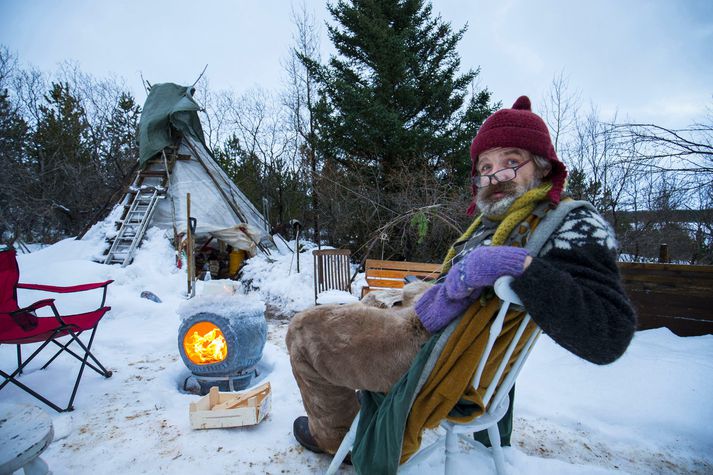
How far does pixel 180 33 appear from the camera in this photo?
18125 mm

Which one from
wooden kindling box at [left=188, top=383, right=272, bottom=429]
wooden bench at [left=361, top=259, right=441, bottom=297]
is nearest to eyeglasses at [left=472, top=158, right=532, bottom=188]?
wooden kindling box at [left=188, top=383, right=272, bottom=429]

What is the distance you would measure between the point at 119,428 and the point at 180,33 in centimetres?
2201

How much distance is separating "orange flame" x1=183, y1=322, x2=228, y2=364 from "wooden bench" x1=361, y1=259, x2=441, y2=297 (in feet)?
8.88

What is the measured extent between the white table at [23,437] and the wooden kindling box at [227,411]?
739 mm

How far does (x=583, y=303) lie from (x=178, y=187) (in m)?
8.85

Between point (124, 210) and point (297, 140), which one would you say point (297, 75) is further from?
point (124, 210)

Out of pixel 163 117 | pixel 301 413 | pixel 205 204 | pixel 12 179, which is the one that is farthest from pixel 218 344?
pixel 12 179

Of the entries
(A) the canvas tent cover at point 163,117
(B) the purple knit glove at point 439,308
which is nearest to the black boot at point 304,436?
(B) the purple knit glove at point 439,308

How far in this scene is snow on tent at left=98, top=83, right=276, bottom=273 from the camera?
24.9ft

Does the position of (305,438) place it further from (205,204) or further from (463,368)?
(205,204)

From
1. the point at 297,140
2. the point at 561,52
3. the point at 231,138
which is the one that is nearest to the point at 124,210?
the point at 297,140

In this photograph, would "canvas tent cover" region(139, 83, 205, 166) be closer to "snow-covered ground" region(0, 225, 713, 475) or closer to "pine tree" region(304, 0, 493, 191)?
"pine tree" region(304, 0, 493, 191)

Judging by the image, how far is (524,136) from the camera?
1453 mm

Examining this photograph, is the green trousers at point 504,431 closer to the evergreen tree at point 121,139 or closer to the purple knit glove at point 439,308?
the purple knit glove at point 439,308
